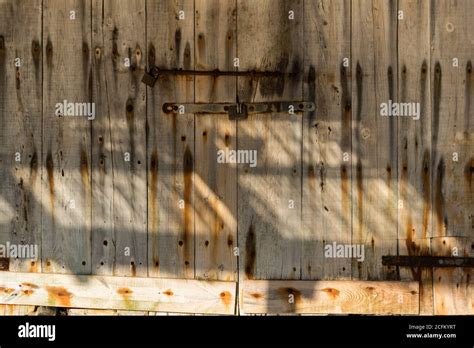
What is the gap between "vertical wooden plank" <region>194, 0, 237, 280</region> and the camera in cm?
343

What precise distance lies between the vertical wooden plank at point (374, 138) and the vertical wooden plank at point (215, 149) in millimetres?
735

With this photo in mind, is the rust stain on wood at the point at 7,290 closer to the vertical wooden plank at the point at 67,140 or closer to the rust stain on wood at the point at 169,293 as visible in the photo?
the vertical wooden plank at the point at 67,140

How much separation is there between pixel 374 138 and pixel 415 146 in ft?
0.82

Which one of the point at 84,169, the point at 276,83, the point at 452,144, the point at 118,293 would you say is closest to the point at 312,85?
the point at 276,83

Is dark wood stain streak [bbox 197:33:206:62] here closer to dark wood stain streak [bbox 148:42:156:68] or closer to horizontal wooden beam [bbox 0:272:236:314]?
dark wood stain streak [bbox 148:42:156:68]

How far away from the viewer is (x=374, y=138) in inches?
135

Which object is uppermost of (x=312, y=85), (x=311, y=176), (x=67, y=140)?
(x=312, y=85)

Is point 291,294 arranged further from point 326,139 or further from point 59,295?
point 59,295

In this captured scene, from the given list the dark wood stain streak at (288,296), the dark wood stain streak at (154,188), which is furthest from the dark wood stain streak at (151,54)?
the dark wood stain streak at (288,296)

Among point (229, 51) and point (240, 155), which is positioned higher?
point (229, 51)

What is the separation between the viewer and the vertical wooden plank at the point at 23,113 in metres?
3.48

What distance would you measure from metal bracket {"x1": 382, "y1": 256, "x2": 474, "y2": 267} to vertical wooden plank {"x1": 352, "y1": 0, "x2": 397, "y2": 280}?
0.05 m

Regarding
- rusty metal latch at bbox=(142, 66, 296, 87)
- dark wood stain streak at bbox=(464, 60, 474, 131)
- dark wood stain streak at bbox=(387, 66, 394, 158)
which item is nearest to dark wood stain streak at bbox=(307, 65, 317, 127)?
rusty metal latch at bbox=(142, 66, 296, 87)
